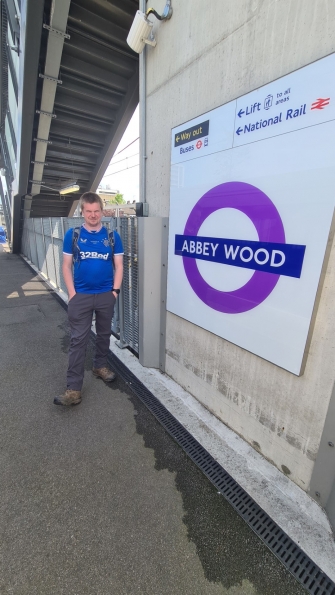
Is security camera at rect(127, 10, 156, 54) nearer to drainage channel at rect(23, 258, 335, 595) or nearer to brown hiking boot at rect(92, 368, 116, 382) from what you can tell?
brown hiking boot at rect(92, 368, 116, 382)

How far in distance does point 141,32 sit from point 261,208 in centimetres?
235

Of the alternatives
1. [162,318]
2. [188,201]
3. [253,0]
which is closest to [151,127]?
[188,201]

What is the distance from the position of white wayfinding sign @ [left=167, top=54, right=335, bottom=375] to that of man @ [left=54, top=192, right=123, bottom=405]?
30.5 inches

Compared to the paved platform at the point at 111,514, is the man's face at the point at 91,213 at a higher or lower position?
higher

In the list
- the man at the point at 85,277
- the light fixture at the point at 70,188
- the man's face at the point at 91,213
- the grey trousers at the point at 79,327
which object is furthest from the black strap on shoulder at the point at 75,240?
the light fixture at the point at 70,188

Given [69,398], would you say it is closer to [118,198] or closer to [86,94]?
[86,94]

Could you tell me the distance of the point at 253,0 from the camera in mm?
1742

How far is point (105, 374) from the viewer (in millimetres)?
3109

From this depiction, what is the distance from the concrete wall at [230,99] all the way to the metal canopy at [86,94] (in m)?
2.71

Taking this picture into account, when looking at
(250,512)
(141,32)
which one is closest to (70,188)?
(141,32)

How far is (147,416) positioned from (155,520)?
0.94m

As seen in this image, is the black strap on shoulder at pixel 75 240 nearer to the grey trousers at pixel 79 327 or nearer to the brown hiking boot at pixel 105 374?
the grey trousers at pixel 79 327

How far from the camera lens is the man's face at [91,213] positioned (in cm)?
251

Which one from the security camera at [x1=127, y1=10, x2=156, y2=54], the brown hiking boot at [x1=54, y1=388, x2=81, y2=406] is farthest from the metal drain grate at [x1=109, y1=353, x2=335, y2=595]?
the security camera at [x1=127, y1=10, x2=156, y2=54]
